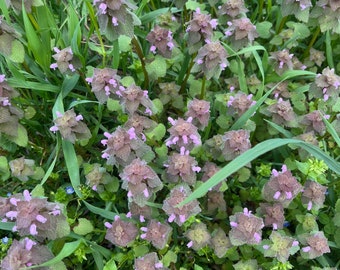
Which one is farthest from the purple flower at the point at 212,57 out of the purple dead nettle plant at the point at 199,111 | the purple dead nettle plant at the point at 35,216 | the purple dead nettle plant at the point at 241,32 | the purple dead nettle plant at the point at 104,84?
the purple dead nettle plant at the point at 35,216

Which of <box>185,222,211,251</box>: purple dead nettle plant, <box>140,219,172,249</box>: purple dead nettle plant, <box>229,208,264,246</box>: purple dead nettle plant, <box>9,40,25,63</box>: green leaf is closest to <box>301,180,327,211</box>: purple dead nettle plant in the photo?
<box>229,208,264,246</box>: purple dead nettle plant

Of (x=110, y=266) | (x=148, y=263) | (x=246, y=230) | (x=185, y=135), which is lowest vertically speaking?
(x=110, y=266)

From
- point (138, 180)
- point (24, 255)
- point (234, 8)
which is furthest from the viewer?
point (234, 8)

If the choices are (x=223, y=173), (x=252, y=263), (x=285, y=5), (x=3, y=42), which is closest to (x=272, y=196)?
(x=252, y=263)

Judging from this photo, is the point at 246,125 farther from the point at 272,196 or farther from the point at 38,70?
the point at 38,70

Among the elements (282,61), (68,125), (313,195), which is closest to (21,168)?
(68,125)

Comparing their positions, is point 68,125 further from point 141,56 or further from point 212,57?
point 212,57
